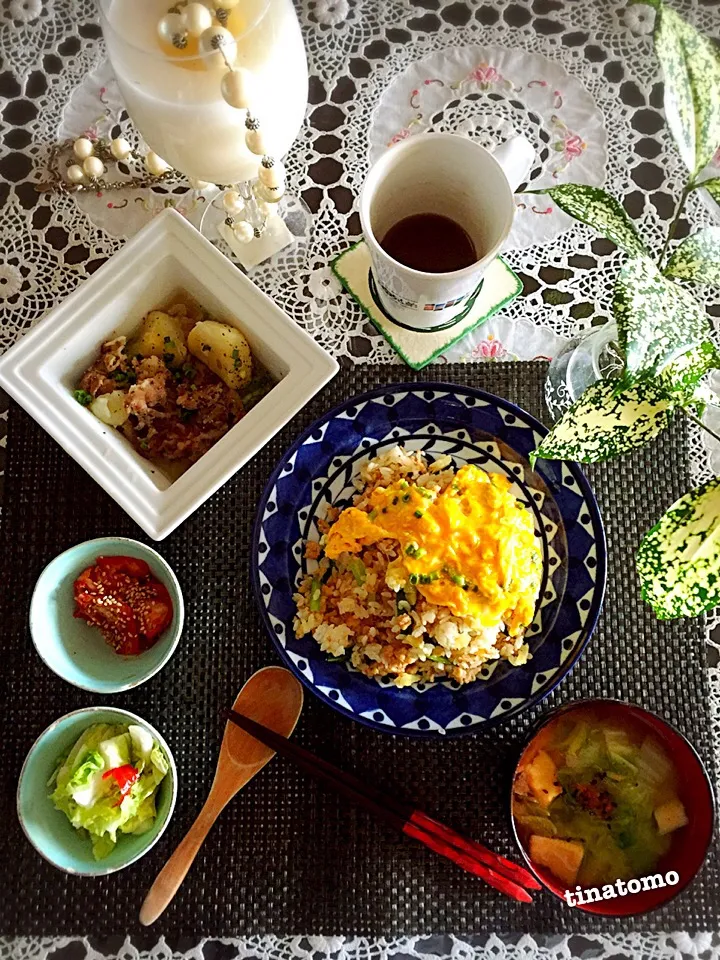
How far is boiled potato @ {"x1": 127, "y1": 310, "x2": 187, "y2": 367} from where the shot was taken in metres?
1.26

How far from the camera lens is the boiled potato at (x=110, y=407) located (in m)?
1.21

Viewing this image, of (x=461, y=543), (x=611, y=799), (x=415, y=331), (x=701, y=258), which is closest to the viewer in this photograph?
(x=701, y=258)

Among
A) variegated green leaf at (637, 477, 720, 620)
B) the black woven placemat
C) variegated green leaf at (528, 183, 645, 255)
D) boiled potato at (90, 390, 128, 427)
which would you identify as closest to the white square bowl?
boiled potato at (90, 390, 128, 427)

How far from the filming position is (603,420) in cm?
89

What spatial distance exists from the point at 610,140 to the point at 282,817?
1319 millimetres

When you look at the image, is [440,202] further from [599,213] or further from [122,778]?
[122,778]

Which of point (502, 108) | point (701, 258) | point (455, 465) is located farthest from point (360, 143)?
point (701, 258)

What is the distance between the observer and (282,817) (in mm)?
1234

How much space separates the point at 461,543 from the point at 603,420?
0.99ft

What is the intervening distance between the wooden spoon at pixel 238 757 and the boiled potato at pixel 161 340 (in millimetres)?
539

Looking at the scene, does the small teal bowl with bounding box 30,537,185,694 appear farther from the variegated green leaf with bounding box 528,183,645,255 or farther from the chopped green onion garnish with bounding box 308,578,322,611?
the variegated green leaf with bounding box 528,183,645,255

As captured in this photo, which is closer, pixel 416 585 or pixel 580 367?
pixel 416 585


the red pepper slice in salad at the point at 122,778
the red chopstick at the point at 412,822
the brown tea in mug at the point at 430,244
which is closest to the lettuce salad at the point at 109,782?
the red pepper slice in salad at the point at 122,778

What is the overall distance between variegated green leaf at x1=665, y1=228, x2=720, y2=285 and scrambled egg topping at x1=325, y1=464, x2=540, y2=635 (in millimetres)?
401
